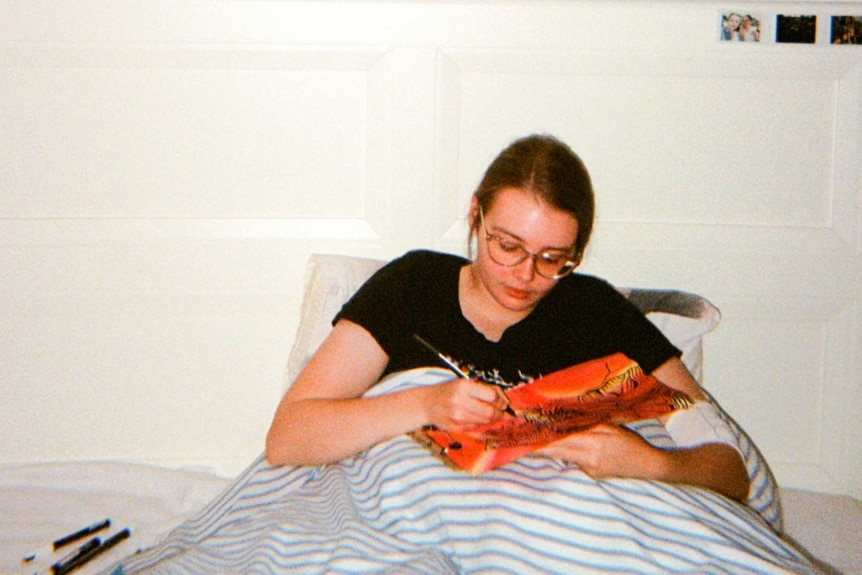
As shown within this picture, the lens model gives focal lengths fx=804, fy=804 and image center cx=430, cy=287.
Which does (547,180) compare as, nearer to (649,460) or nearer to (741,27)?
(649,460)

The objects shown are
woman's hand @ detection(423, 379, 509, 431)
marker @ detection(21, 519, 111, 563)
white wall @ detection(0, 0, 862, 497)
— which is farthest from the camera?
white wall @ detection(0, 0, 862, 497)

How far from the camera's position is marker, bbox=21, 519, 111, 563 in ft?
3.45

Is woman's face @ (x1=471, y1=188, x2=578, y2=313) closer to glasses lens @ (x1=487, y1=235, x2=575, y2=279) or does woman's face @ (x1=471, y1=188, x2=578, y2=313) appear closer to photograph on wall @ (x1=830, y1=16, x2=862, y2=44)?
glasses lens @ (x1=487, y1=235, x2=575, y2=279)

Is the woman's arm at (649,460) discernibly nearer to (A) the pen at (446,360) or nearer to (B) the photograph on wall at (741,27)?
(A) the pen at (446,360)

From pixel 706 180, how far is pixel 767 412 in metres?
0.50

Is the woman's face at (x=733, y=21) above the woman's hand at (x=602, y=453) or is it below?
above

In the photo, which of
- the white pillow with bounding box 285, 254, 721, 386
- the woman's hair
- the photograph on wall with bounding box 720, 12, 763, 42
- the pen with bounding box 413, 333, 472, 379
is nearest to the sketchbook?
the pen with bounding box 413, 333, 472, 379

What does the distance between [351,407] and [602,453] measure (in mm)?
327

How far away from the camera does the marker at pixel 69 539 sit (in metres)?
1.05

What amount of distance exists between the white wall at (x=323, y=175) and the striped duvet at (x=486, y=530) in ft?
2.18

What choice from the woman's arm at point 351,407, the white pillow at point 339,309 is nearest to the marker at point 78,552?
the woman's arm at point 351,407

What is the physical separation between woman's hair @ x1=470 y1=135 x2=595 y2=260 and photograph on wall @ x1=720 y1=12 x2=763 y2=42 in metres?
0.60

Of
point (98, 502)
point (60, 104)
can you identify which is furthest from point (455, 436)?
point (60, 104)

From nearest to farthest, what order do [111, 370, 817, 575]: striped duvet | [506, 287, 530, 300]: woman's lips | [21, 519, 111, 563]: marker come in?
[111, 370, 817, 575]: striped duvet < [21, 519, 111, 563]: marker < [506, 287, 530, 300]: woman's lips
